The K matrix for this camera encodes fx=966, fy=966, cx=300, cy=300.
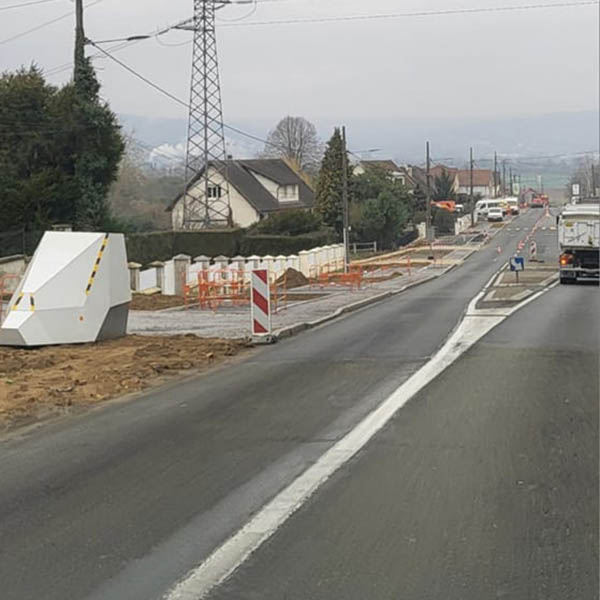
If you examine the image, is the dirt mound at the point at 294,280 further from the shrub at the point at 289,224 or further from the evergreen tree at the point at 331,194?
the evergreen tree at the point at 331,194

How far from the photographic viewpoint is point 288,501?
21.2 ft

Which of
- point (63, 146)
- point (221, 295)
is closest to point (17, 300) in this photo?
point (221, 295)

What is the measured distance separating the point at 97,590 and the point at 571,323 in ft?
52.6

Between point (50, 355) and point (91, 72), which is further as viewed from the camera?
point (91, 72)

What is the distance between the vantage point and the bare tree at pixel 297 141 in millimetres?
120812

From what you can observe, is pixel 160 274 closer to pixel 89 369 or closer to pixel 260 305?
pixel 260 305

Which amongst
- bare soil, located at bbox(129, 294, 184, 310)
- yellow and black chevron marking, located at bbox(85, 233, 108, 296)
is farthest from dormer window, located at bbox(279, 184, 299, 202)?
yellow and black chevron marking, located at bbox(85, 233, 108, 296)

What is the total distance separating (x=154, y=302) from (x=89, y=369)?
16.2 m

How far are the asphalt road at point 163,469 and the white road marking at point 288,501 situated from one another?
9cm

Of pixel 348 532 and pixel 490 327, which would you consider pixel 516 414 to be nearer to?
pixel 348 532

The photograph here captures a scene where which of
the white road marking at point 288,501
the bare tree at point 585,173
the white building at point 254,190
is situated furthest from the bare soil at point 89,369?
the bare tree at point 585,173

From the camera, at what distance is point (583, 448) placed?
7879 millimetres

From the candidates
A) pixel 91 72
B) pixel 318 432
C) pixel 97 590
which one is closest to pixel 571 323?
pixel 318 432

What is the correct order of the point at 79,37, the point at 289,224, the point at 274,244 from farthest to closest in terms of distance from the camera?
the point at 289,224 < the point at 274,244 < the point at 79,37
